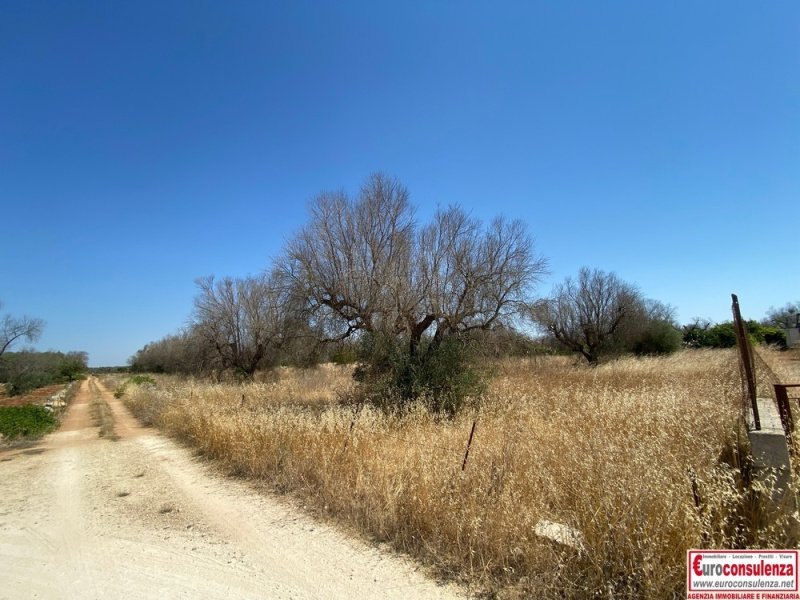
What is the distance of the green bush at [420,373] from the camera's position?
1180 centimetres

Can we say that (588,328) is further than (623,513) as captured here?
Yes

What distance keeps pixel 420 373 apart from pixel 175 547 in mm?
8606

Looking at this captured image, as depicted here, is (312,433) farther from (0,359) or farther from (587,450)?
(0,359)

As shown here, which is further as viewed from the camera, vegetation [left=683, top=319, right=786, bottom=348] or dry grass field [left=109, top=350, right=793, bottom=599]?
vegetation [left=683, top=319, right=786, bottom=348]

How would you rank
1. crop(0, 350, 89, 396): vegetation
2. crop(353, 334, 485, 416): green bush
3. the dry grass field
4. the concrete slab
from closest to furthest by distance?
1. the dry grass field
2. the concrete slab
3. crop(353, 334, 485, 416): green bush
4. crop(0, 350, 89, 396): vegetation

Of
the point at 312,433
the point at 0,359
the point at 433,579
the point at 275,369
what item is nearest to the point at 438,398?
the point at 312,433

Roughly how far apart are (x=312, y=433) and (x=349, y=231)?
33.0 feet

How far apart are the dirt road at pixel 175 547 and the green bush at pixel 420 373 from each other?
590cm

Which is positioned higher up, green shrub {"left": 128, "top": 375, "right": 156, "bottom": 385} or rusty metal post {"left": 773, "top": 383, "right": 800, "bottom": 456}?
rusty metal post {"left": 773, "top": 383, "right": 800, "bottom": 456}

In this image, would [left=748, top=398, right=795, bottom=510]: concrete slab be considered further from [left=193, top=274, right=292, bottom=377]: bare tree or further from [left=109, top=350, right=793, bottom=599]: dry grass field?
[left=193, top=274, right=292, bottom=377]: bare tree

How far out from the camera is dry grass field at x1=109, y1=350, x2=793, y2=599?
3146mm

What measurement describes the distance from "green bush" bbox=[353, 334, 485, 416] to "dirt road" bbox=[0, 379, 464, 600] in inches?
232

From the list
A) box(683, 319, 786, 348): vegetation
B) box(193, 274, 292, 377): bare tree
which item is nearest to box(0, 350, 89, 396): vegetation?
box(193, 274, 292, 377): bare tree

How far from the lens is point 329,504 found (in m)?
5.25
